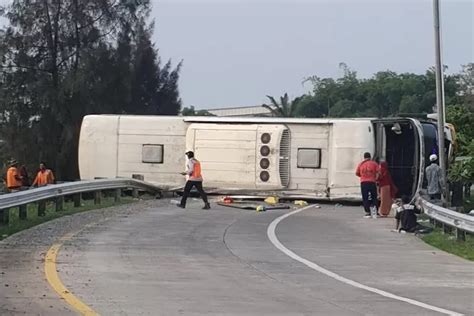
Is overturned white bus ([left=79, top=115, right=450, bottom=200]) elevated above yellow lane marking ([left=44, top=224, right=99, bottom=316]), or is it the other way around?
overturned white bus ([left=79, top=115, right=450, bottom=200])

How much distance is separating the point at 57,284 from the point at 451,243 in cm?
806

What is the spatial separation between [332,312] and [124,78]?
141 feet

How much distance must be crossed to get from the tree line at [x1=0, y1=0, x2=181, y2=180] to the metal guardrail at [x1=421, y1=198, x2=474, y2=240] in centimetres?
3330

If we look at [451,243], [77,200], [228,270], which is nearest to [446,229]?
[451,243]

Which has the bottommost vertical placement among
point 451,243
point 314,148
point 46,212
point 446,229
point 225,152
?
point 451,243

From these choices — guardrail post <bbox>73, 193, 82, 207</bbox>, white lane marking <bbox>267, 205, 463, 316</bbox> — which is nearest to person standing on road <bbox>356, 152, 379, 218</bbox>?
white lane marking <bbox>267, 205, 463, 316</bbox>

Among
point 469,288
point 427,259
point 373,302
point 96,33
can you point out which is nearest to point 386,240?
point 427,259

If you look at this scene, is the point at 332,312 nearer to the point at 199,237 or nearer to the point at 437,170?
the point at 199,237

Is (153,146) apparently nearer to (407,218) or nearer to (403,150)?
(403,150)

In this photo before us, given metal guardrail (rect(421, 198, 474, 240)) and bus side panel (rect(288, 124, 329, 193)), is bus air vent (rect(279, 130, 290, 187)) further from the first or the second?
metal guardrail (rect(421, 198, 474, 240))

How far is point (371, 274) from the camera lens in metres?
11.3

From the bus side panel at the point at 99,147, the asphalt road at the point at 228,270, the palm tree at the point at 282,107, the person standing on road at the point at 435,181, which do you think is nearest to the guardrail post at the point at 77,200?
the asphalt road at the point at 228,270

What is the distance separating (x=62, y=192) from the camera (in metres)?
19.2

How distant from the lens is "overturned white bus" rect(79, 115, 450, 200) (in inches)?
923
